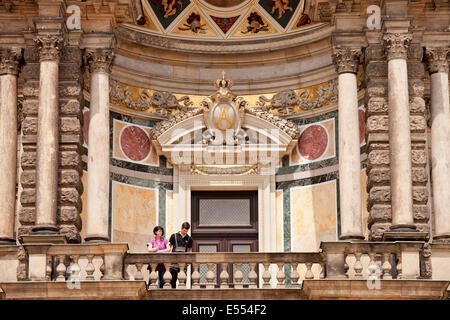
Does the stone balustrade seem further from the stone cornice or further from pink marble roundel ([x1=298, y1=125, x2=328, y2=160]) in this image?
the stone cornice

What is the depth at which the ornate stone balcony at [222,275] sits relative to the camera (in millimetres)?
22094

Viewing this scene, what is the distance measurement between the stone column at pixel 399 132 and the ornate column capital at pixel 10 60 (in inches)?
283

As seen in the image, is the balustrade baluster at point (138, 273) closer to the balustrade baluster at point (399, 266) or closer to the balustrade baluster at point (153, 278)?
the balustrade baluster at point (153, 278)

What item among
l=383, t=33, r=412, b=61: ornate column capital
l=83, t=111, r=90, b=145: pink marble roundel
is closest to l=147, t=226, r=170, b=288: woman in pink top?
A: l=83, t=111, r=90, b=145: pink marble roundel

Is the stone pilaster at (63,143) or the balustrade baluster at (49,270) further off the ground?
the stone pilaster at (63,143)

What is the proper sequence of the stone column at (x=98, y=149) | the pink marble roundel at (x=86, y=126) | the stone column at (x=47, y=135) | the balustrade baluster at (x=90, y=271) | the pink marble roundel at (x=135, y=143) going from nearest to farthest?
the balustrade baluster at (x=90, y=271) < the stone column at (x=47, y=135) < the stone column at (x=98, y=149) < the pink marble roundel at (x=86, y=126) < the pink marble roundel at (x=135, y=143)

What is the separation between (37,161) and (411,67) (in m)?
7.49

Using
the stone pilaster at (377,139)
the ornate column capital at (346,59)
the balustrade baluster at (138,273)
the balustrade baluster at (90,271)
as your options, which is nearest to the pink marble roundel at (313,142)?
the stone pilaster at (377,139)

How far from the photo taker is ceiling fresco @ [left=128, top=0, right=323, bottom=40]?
88.8ft

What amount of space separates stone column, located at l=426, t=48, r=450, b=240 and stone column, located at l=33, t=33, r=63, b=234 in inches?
285

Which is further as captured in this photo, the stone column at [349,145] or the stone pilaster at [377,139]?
the stone pilaster at [377,139]

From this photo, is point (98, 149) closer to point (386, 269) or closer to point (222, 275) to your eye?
point (222, 275)
